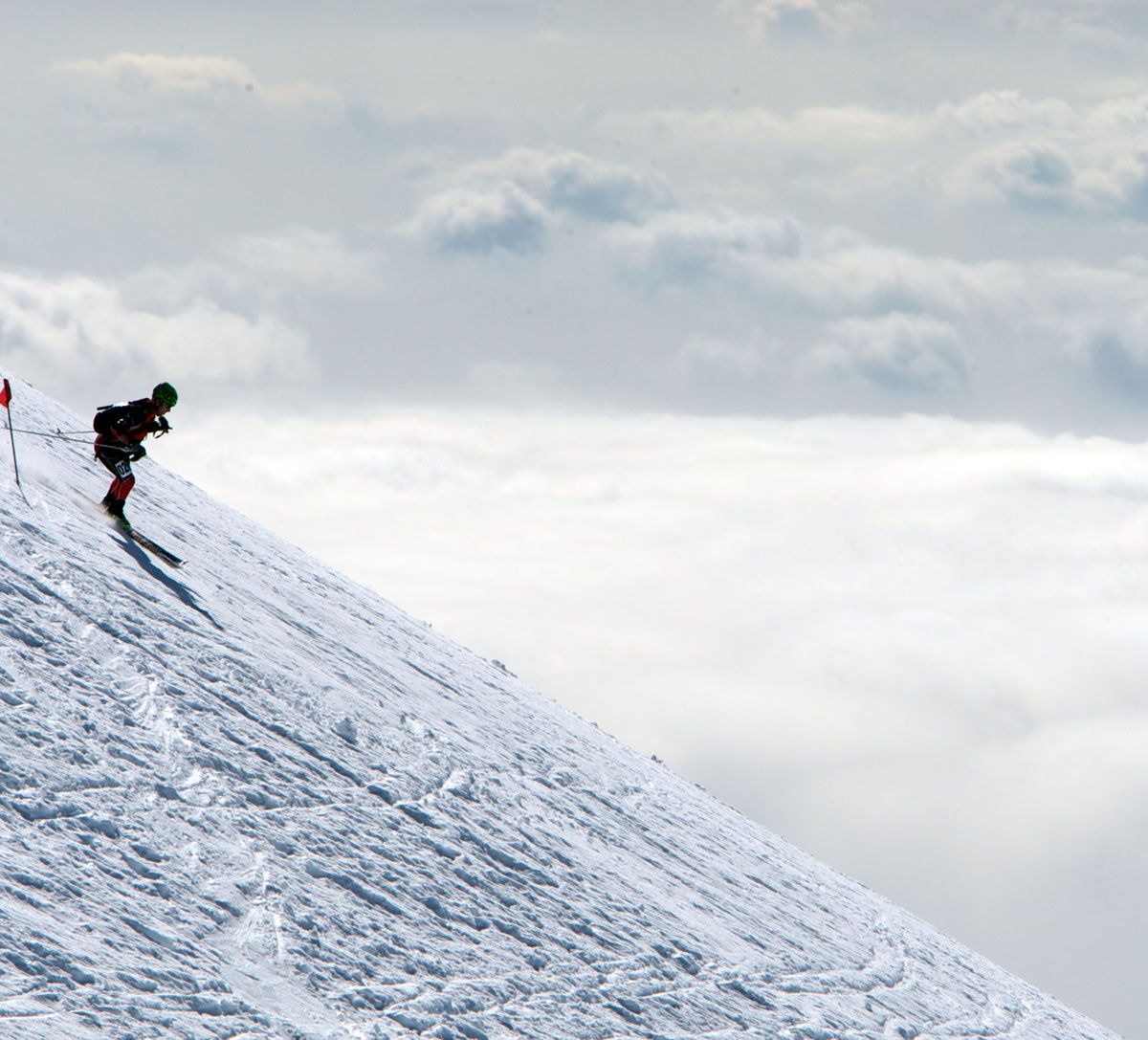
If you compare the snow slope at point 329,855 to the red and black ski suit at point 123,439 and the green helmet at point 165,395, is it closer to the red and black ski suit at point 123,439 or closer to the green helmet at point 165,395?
the red and black ski suit at point 123,439

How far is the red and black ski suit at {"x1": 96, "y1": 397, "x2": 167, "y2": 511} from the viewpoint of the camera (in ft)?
54.6

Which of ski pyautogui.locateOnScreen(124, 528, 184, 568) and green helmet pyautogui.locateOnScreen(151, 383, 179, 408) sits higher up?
green helmet pyautogui.locateOnScreen(151, 383, 179, 408)

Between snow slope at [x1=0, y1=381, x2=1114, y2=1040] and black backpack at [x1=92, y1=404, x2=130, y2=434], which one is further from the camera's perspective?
black backpack at [x1=92, y1=404, x2=130, y2=434]

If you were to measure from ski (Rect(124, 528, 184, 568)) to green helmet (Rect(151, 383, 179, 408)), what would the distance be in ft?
5.21

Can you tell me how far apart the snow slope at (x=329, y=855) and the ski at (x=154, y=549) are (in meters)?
0.35

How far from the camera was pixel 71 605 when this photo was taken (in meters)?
13.2

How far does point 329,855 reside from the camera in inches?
448

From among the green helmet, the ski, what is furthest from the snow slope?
the green helmet

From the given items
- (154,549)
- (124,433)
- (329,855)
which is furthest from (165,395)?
(329,855)

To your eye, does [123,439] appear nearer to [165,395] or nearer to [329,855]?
[165,395]

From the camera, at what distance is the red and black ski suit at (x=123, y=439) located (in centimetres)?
1664

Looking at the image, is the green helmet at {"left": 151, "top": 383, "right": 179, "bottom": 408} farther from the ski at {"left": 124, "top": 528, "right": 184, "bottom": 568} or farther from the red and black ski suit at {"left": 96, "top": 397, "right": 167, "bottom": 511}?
the ski at {"left": 124, "top": 528, "right": 184, "bottom": 568}

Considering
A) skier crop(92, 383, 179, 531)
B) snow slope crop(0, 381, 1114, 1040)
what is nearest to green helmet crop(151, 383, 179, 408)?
skier crop(92, 383, 179, 531)

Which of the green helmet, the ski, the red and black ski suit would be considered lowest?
the ski
